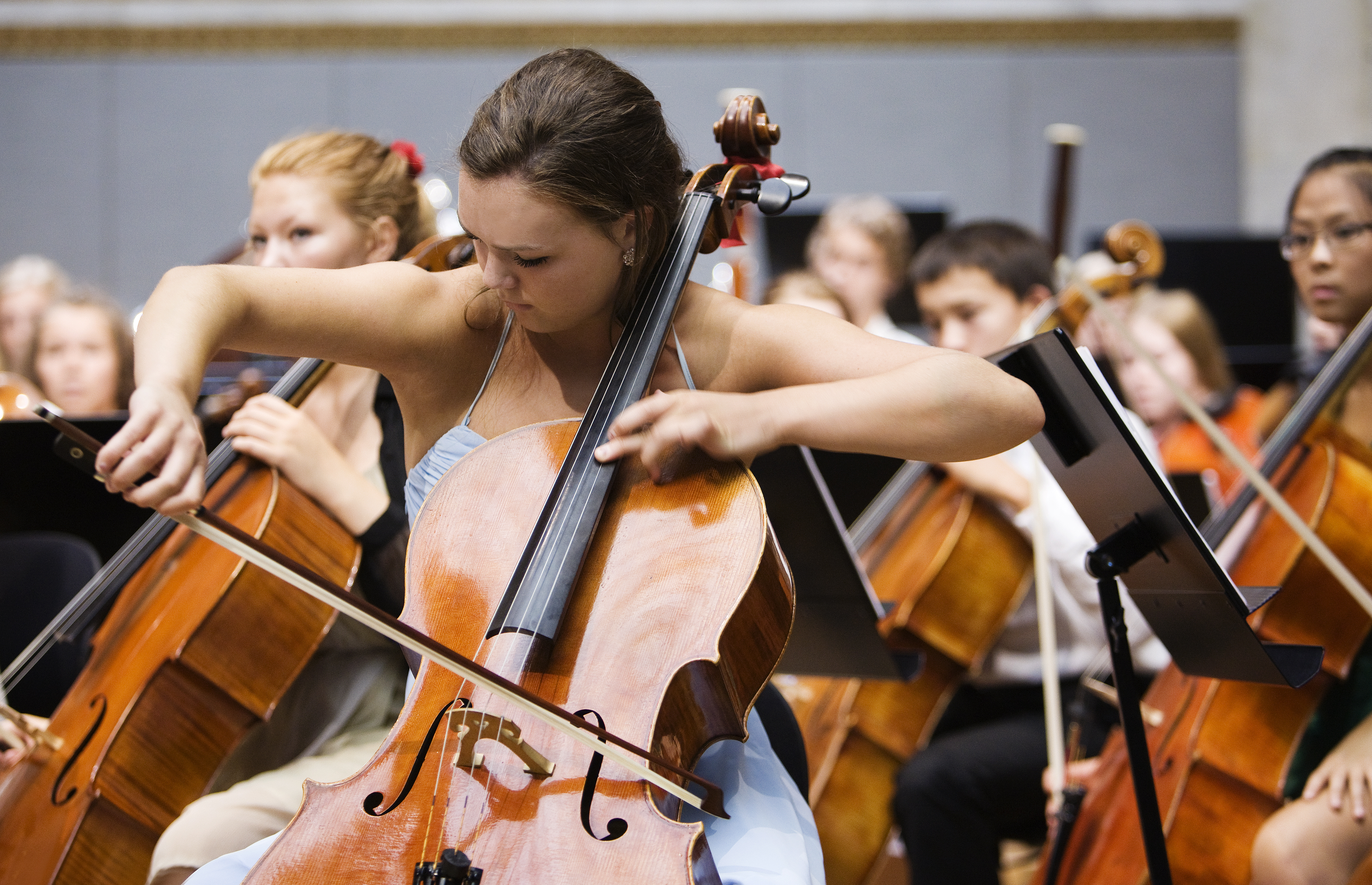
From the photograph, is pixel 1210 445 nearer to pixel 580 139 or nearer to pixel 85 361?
pixel 580 139

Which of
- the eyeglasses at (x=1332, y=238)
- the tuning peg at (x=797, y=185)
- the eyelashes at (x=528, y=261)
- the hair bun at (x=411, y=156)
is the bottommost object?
the eyelashes at (x=528, y=261)

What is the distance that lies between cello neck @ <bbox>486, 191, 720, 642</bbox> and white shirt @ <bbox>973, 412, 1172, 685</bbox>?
0.95 meters

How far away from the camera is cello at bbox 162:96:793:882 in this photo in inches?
32.8

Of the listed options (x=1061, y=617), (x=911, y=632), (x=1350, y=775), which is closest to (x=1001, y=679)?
(x=1061, y=617)

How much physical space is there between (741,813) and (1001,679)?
1.18 metres

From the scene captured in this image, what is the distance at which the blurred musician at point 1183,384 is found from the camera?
295 centimetres

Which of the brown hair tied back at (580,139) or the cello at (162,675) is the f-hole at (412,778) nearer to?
the brown hair tied back at (580,139)

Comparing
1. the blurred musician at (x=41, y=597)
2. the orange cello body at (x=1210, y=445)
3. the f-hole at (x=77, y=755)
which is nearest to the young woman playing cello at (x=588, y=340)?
the f-hole at (x=77, y=755)

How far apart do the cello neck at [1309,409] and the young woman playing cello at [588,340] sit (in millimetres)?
640

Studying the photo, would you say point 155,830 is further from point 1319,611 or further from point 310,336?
point 1319,611

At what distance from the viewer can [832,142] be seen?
532 cm

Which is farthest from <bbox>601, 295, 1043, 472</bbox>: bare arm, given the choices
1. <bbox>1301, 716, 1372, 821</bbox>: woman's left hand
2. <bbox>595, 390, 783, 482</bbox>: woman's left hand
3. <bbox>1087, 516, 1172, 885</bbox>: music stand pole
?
<bbox>1301, 716, 1372, 821</bbox>: woman's left hand

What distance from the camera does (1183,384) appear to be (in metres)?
3.28

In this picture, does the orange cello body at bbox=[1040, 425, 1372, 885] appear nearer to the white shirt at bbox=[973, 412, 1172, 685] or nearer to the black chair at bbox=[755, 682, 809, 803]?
the white shirt at bbox=[973, 412, 1172, 685]
